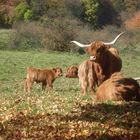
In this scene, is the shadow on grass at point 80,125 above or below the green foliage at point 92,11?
above

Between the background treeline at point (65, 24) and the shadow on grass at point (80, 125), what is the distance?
3689cm

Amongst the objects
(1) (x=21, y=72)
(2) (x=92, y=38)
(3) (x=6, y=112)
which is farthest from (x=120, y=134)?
(2) (x=92, y=38)

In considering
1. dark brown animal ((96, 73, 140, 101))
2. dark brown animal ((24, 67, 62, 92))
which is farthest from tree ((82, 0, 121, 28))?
dark brown animal ((96, 73, 140, 101))

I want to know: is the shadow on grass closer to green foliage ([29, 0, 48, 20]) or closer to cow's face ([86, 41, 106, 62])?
cow's face ([86, 41, 106, 62])

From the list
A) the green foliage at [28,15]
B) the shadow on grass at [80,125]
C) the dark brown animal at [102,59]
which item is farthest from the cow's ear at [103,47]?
the green foliage at [28,15]

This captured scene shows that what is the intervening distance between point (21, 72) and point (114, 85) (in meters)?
19.1

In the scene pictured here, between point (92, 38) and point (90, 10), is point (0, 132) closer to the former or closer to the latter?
point (92, 38)

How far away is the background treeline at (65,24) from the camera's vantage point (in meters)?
50.2

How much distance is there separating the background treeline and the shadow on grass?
36893 mm

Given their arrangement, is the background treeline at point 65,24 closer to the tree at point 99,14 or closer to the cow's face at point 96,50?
the tree at point 99,14

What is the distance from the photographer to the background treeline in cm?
5025

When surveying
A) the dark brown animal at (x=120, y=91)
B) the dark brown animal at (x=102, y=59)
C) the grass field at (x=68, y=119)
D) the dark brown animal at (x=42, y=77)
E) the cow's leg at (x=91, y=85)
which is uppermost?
the grass field at (x=68, y=119)

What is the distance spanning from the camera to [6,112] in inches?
400

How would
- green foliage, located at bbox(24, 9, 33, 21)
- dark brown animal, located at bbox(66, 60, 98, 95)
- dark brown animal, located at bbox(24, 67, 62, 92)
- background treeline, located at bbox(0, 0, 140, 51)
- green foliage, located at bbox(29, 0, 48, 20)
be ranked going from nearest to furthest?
dark brown animal, located at bbox(66, 60, 98, 95)
dark brown animal, located at bbox(24, 67, 62, 92)
background treeline, located at bbox(0, 0, 140, 51)
green foliage, located at bbox(24, 9, 33, 21)
green foliage, located at bbox(29, 0, 48, 20)
